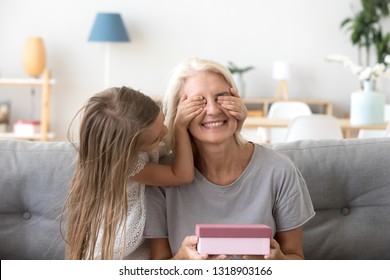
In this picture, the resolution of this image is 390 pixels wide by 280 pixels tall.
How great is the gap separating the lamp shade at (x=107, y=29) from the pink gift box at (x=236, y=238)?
5.65 m

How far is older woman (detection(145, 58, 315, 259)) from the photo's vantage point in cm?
213

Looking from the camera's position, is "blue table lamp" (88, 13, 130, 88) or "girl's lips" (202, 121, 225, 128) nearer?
"girl's lips" (202, 121, 225, 128)

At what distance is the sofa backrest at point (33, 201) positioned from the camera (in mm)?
2346

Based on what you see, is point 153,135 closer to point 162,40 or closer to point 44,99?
point 44,99

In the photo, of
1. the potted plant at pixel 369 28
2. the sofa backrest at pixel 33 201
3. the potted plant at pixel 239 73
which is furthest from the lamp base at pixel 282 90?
the sofa backrest at pixel 33 201

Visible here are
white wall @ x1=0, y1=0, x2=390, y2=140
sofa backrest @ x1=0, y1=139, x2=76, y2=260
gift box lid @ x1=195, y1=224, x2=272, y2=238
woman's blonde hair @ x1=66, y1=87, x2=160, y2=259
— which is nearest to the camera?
gift box lid @ x1=195, y1=224, x2=272, y2=238

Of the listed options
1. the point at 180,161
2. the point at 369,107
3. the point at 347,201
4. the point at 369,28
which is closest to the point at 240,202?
the point at 180,161

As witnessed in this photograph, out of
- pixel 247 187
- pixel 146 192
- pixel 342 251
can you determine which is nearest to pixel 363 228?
pixel 342 251

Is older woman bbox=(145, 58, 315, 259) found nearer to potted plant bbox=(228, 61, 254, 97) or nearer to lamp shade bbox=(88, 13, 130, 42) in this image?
lamp shade bbox=(88, 13, 130, 42)

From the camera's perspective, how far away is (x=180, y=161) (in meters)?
2.14

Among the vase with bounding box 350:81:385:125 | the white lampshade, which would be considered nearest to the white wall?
the white lampshade

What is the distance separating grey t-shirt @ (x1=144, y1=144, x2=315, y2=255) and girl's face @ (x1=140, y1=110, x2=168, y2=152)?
185 millimetres

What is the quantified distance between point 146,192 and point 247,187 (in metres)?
0.27

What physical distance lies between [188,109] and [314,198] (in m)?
0.52
